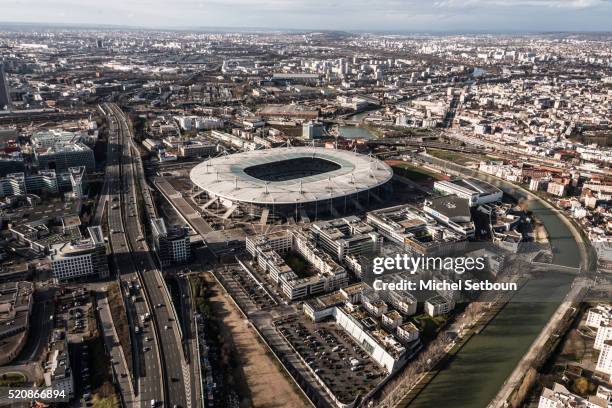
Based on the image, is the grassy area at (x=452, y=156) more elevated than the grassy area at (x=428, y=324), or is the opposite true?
the grassy area at (x=452, y=156)

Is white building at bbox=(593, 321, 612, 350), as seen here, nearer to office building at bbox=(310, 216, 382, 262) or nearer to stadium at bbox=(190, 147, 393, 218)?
office building at bbox=(310, 216, 382, 262)

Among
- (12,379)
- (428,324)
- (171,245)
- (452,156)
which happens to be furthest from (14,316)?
(452,156)

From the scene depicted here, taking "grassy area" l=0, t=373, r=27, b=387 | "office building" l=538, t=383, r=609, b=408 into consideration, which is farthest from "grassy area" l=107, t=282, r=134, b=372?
"office building" l=538, t=383, r=609, b=408

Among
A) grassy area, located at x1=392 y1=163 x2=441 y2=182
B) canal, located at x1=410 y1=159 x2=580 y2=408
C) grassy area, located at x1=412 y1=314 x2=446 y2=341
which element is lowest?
canal, located at x1=410 y1=159 x2=580 y2=408

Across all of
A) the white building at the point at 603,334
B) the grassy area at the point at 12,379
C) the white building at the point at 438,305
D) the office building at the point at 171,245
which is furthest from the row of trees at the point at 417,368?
the office building at the point at 171,245

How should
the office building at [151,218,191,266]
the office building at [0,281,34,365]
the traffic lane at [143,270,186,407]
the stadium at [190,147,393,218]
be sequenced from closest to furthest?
the traffic lane at [143,270,186,407], the office building at [0,281,34,365], the office building at [151,218,191,266], the stadium at [190,147,393,218]

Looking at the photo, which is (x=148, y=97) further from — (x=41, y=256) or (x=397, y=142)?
(x=41, y=256)

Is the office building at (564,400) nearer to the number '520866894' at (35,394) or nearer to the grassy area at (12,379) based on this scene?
the number '520866894' at (35,394)

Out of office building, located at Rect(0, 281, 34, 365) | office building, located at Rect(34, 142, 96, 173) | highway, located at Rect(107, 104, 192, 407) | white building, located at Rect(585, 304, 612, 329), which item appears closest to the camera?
highway, located at Rect(107, 104, 192, 407)
